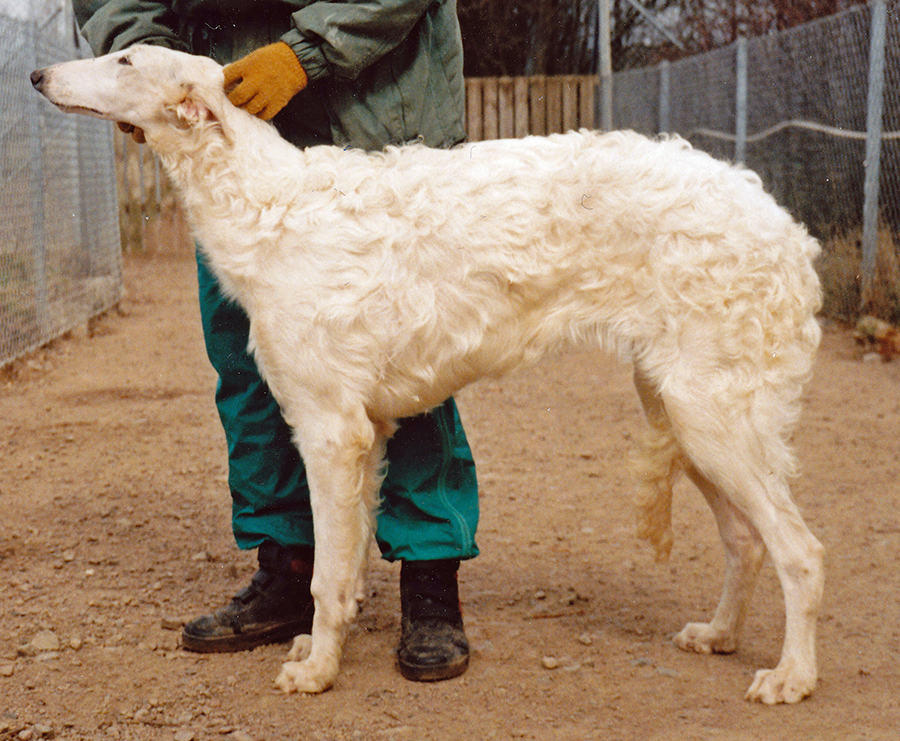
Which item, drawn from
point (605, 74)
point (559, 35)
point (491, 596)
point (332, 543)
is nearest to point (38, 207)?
point (491, 596)

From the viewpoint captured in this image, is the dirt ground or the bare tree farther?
the bare tree

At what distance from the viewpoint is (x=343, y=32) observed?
2885 millimetres

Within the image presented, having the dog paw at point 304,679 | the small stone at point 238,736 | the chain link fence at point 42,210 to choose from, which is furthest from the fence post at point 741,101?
the small stone at point 238,736

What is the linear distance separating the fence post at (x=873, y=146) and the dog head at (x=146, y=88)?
625 centimetres

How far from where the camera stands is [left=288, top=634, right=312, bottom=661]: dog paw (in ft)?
10.1

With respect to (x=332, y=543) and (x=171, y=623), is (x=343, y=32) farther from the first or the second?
(x=171, y=623)

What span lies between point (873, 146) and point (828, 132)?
0.72 metres

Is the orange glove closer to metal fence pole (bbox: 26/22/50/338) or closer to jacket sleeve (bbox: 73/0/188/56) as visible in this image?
jacket sleeve (bbox: 73/0/188/56)

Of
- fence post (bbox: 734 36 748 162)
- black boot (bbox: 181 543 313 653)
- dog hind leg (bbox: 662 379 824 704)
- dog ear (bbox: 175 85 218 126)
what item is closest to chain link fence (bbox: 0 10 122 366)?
black boot (bbox: 181 543 313 653)

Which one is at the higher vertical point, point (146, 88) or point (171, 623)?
point (146, 88)

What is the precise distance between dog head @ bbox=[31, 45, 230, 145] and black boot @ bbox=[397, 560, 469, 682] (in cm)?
142

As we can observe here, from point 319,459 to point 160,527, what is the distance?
1663 millimetres

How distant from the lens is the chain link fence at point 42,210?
7023 millimetres

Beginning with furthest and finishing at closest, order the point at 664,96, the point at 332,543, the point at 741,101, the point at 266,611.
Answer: the point at 664,96 < the point at 741,101 < the point at 266,611 < the point at 332,543
